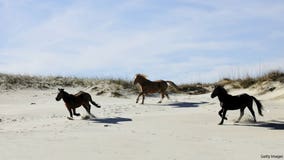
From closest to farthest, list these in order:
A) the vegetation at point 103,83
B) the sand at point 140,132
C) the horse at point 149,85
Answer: the sand at point 140,132, the horse at point 149,85, the vegetation at point 103,83

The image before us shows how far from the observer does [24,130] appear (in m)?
13.1

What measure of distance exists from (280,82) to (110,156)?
1411cm

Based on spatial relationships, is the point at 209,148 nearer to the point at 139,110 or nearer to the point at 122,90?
the point at 139,110

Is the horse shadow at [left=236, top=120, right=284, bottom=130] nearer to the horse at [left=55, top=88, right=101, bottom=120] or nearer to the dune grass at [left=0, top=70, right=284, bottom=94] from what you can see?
the horse at [left=55, top=88, right=101, bottom=120]

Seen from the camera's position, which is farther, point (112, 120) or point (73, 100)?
point (73, 100)

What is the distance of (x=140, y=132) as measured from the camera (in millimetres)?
12531

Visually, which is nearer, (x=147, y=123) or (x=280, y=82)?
(x=147, y=123)

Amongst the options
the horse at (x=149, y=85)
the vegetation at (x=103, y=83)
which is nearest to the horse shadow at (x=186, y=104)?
the horse at (x=149, y=85)

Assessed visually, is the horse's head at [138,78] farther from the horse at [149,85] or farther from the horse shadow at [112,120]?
the horse shadow at [112,120]

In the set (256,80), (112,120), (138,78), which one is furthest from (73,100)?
(256,80)

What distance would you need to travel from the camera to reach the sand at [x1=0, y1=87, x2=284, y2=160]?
9.47 meters

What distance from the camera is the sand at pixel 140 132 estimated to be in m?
9.47

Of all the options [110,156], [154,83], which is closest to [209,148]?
[110,156]

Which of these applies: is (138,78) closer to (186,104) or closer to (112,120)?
(186,104)
